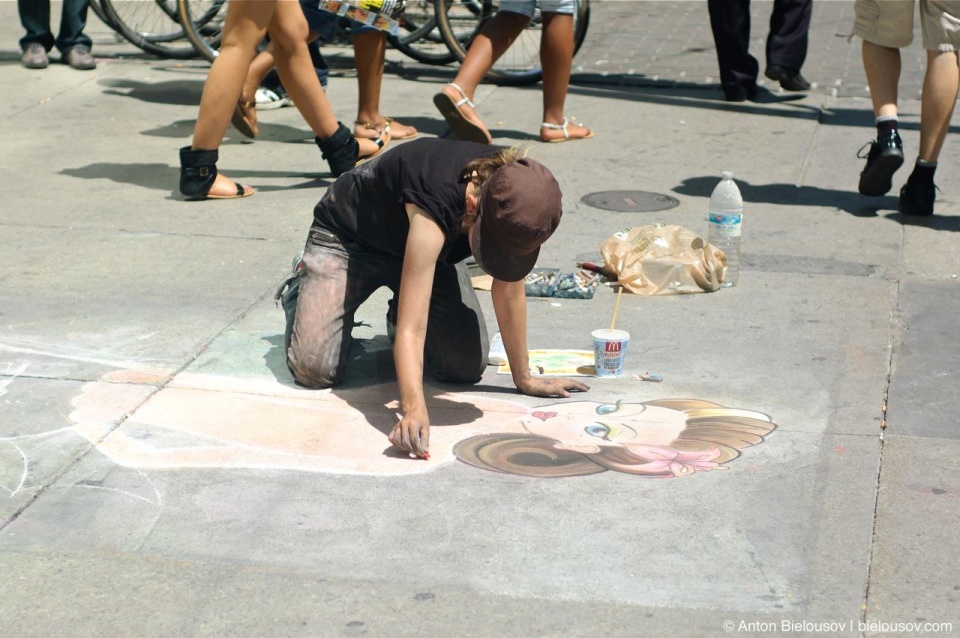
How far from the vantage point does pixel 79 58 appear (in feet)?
29.9

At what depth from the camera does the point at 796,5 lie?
8297mm

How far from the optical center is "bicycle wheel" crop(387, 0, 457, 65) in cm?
941

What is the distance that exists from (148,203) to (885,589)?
435 cm

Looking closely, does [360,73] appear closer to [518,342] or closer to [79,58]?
[79,58]

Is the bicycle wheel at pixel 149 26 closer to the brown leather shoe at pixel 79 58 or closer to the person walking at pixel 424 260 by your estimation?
the brown leather shoe at pixel 79 58

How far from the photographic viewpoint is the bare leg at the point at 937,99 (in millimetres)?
6035

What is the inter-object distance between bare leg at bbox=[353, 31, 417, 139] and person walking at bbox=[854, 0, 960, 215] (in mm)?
2593

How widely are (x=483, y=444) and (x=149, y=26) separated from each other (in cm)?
710

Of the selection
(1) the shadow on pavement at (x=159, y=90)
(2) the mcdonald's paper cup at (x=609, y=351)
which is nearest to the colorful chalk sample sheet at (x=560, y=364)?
(2) the mcdonald's paper cup at (x=609, y=351)

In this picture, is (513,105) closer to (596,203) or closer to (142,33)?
(596,203)

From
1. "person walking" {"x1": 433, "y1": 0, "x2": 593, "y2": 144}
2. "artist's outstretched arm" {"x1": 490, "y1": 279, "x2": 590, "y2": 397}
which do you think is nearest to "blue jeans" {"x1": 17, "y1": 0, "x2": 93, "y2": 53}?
"person walking" {"x1": 433, "y1": 0, "x2": 593, "y2": 144}

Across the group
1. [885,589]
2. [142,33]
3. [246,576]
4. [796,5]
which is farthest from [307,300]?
[142,33]

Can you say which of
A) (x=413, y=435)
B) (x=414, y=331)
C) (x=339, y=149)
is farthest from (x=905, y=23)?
(x=413, y=435)

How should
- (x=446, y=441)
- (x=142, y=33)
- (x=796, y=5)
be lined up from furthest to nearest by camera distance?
1. (x=142, y=33)
2. (x=796, y=5)
3. (x=446, y=441)
